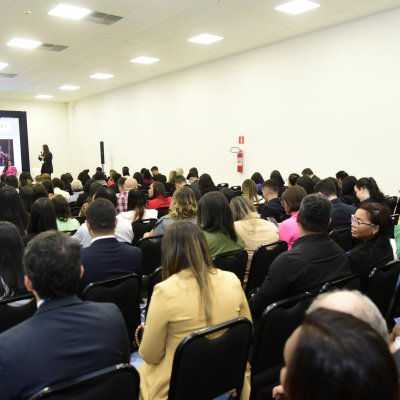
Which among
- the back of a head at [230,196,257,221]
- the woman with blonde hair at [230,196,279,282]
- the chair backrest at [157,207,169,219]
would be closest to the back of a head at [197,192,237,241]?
the woman with blonde hair at [230,196,279,282]

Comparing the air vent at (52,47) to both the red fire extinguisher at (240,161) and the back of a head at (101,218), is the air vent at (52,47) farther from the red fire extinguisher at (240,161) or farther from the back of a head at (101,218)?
the back of a head at (101,218)

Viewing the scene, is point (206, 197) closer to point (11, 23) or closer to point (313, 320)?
point (313, 320)

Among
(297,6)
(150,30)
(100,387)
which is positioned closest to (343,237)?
(100,387)

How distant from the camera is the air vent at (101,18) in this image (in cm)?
671

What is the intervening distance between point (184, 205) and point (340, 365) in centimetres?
327

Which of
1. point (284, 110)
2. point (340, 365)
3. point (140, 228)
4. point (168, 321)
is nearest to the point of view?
point (340, 365)

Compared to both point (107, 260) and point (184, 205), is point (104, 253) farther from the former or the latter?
point (184, 205)

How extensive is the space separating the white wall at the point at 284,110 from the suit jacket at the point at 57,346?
6.72 m

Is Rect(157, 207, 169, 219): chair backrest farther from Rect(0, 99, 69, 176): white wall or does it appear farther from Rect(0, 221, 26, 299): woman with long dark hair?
Rect(0, 99, 69, 176): white wall

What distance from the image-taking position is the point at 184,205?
12.7ft

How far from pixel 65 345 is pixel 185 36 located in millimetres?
7822

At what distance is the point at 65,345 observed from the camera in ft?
4.51

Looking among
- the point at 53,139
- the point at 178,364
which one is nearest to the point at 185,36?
the point at 178,364

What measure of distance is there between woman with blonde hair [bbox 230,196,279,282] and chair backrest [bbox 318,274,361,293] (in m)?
1.16
